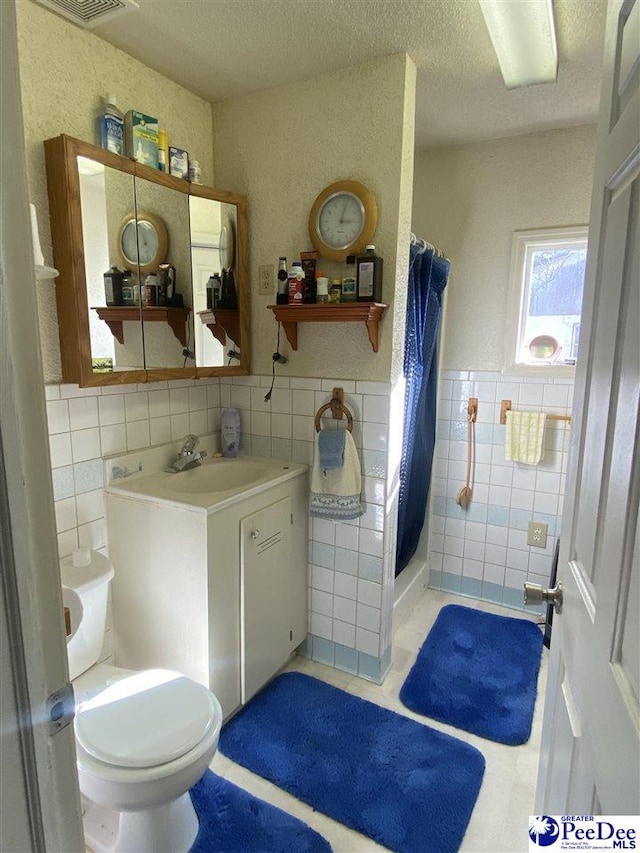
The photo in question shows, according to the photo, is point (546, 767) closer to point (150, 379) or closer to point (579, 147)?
point (150, 379)

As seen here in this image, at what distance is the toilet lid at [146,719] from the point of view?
4.04ft

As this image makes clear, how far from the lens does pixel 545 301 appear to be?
2535mm

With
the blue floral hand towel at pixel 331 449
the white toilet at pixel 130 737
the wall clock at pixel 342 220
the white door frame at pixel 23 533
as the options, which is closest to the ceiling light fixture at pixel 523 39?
the wall clock at pixel 342 220

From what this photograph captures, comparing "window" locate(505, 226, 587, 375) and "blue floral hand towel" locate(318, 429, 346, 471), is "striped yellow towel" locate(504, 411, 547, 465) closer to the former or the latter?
"window" locate(505, 226, 587, 375)

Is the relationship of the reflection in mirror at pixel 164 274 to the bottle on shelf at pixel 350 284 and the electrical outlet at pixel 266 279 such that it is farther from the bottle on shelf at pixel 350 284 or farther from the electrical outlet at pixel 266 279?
the bottle on shelf at pixel 350 284

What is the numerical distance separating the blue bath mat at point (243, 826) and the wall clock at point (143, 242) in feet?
5.93

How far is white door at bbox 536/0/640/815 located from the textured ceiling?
99 centimetres

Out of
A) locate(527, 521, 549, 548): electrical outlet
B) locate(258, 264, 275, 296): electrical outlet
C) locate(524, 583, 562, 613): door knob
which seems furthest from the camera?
locate(527, 521, 549, 548): electrical outlet

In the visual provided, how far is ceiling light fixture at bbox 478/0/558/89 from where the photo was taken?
143 centimetres

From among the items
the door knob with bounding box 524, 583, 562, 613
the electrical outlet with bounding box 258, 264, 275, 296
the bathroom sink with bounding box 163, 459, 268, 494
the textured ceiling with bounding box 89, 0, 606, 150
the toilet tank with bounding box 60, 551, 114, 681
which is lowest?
the toilet tank with bounding box 60, 551, 114, 681

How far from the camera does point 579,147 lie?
7.53ft

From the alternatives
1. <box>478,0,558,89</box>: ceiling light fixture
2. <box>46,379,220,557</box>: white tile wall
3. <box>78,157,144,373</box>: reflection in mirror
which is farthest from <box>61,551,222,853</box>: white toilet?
<box>478,0,558,89</box>: ceiling light fixture

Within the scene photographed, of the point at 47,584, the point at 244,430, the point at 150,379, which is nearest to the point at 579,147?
the point at 244,430

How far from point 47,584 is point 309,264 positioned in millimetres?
1687
